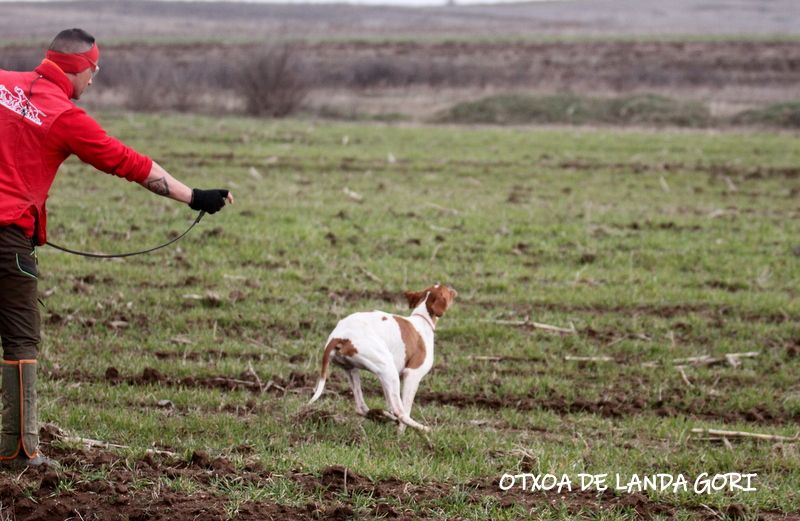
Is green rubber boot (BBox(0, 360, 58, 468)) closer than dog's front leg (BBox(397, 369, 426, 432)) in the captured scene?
Yes

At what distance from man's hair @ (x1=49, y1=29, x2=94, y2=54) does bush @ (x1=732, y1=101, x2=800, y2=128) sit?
31.1 m

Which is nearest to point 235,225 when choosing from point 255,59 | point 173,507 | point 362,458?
point 362,458

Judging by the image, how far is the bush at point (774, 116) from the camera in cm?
3350

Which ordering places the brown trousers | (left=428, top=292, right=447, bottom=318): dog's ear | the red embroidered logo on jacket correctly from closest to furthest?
the red embroidered logo on jacket
the brown trousers
(left=428, top=292, right=447, bottom=318): dog's ear

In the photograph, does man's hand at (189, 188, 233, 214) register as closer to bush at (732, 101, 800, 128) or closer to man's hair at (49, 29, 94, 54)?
man's hair at (49, 29, 94, 54)

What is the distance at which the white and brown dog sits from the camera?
288 inches

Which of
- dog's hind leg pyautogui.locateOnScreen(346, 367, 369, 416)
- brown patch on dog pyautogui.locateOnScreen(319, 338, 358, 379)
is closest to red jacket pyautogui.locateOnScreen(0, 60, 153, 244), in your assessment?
brown patch on dog pyautogui.locateOnScreen(319, 338, 358, 379)

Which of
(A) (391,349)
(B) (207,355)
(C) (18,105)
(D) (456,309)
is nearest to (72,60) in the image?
(C) (18,105)

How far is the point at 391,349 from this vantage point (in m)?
7.57

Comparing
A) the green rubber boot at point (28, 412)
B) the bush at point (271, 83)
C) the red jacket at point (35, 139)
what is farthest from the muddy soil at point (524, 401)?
the bush at point (271, 83)

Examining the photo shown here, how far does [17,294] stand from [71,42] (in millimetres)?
1615

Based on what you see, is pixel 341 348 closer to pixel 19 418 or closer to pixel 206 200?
pixel 206 200

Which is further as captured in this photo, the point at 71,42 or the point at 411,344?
the point at 411,344

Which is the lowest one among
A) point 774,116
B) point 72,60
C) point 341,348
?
point 774,116
